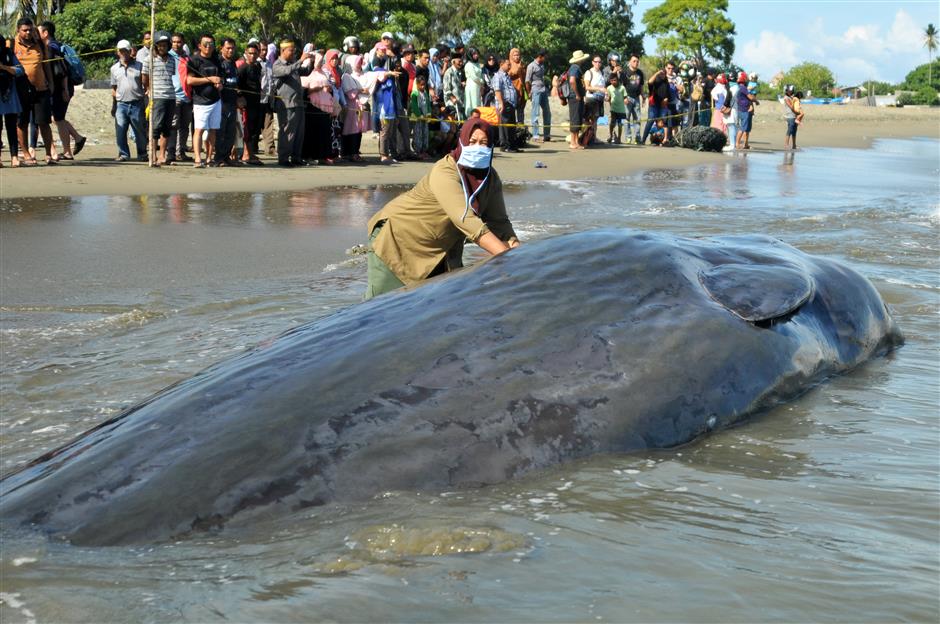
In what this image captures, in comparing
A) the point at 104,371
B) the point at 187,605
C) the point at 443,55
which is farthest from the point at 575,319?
the point at 443,55

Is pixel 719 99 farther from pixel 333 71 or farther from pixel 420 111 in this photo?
pixel 333 71

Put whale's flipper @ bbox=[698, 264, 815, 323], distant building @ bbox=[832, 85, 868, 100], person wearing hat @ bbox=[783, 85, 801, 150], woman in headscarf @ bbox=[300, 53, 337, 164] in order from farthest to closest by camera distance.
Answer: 1. distant building @ bbox=[832, 85, 868, 100]
2. person wearing hat @ bbox=[783, 85, 801, 150]
3. woman in headscarf @ bbox=[300, 53, 337, 164]
4. whale's flipper @ bbox=[698, 264, 815, 323]

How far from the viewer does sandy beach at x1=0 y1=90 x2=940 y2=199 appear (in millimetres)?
14318

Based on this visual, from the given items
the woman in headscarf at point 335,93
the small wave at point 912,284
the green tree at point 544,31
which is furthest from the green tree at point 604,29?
the small wave at point 912,284

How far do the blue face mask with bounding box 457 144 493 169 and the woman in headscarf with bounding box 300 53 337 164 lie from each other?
12.5 meters

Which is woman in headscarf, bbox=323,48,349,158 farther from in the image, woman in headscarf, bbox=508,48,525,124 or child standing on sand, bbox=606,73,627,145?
child standing on sand, bbox=606,73,627,145

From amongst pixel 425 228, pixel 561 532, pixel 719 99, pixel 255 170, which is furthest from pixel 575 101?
pixel 561 532

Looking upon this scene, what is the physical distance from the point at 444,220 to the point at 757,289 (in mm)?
2429

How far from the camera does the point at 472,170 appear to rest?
223 inches

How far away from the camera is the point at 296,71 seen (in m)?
17.2

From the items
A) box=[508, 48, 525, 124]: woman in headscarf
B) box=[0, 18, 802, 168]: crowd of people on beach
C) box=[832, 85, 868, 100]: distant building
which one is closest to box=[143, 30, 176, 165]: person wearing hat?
box=[0, 18, 802, 168]: crowd of people on beach

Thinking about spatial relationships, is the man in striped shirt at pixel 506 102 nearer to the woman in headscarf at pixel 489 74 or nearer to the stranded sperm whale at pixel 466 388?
the woman in headscarf at pixel 489 74

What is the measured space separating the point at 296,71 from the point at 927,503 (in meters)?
15.1

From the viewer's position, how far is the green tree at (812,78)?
124m
